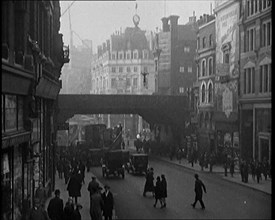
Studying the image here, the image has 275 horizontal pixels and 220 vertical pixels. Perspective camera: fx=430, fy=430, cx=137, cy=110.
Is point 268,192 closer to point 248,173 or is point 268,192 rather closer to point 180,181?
point 248,173

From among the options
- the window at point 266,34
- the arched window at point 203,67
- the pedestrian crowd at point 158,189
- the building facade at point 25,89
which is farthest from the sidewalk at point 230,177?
the arched window at point 203,67

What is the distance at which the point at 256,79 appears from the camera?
19.4 meters

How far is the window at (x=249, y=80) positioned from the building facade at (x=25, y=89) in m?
9.47

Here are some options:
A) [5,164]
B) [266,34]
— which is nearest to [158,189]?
[5,164]

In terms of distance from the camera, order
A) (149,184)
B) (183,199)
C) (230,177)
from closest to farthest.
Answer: (183,199)
(149,184)
(230,177)

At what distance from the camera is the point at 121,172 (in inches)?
729

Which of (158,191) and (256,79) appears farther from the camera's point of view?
(256,79)

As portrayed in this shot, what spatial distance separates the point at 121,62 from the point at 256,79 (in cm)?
816

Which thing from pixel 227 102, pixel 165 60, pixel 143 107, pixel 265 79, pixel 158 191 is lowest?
pixel 158 191

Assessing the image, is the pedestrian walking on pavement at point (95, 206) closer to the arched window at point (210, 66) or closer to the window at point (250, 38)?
the window at point (250, 38)

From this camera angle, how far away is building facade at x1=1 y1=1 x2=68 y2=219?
8352 millimetres

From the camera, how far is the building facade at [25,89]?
8352 millimetres

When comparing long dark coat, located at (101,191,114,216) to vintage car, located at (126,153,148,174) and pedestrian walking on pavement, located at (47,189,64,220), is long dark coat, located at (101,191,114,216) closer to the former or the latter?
pedestrian walking on pavement, located at (47,189,64,220)

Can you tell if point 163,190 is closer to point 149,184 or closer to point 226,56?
point 149,184
